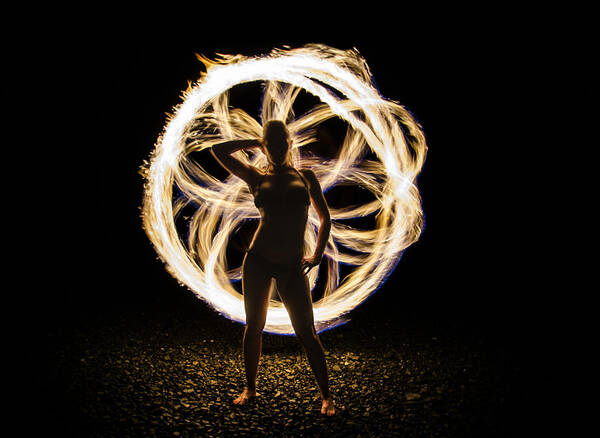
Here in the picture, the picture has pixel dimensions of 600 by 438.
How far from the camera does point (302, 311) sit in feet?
10.9

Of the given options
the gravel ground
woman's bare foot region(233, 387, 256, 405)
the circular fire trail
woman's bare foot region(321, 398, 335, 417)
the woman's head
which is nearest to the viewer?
the woman's head

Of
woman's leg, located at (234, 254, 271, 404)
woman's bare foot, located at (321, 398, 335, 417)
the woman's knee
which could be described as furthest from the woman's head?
woman's bare foot, located at (321, 398, 335, 417)

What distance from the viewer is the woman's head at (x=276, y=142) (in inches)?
125

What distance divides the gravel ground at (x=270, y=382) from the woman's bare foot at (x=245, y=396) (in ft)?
0.18

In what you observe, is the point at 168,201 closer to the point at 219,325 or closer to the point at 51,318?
the point at 219,325

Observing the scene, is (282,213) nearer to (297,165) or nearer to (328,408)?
(328,408)

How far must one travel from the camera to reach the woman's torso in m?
3.21

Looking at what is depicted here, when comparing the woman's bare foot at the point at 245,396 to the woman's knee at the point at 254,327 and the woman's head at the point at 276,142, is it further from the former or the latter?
the woman's head at the point at 276,142

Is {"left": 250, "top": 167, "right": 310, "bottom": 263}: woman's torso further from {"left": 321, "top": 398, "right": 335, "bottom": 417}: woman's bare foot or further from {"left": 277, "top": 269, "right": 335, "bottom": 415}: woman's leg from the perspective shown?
{"left": 321, "top": 398, "right": 335, "bottom": 417}: woman's bare foot

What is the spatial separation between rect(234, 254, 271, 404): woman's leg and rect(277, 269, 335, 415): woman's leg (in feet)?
0.43

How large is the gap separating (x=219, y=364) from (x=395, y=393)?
160 centimetres

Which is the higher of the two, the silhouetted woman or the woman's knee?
the silhouetted woman

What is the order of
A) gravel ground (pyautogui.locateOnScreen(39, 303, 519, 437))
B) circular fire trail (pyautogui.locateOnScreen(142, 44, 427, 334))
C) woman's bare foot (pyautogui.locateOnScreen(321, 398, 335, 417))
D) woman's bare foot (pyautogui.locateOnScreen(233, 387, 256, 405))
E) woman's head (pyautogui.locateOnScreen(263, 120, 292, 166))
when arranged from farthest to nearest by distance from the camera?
circular fire trail (pyautogui.locateOnScreen(142, 44, 427, 334))
woman's bare foot (pyautogui.locateOnScreen(233, 387, 256, 405))
woman's bare foot (pyautogui.locateOnScreen(321, 398, 335, 417))
gravel ground (pyautogui.locateOnScreen(39, 303, 519, 437))
woman's head (pyautogui.locateOnScreen(263, 120, 292, 166))

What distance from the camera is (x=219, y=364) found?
14.1ft
